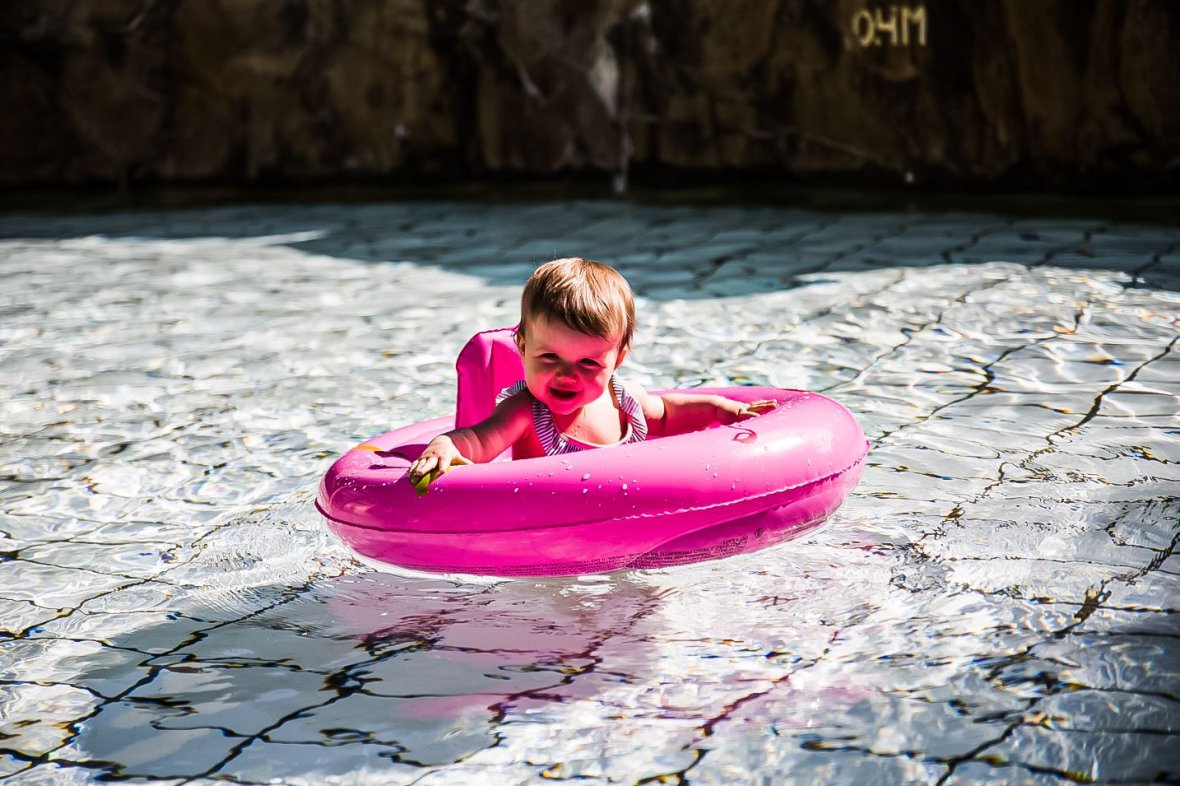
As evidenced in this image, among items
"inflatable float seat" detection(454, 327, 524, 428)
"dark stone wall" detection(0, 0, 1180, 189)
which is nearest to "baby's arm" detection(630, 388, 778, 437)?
"inflatable float seat" detection(454, 327, 524, 428)

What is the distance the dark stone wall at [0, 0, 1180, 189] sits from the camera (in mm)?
6234

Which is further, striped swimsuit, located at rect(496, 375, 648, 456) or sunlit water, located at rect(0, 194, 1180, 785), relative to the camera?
striped swimsuit, located at rect(496, 375, 648, 456)

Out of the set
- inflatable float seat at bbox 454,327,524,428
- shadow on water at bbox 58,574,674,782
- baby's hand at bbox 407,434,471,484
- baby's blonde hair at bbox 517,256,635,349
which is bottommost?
shadow on water at bbox 58,574,674,782

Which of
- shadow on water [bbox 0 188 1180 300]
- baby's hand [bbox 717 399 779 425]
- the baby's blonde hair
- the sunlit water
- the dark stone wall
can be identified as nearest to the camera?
the sunlit water

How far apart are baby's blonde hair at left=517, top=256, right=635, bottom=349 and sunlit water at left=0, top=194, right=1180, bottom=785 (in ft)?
1.64

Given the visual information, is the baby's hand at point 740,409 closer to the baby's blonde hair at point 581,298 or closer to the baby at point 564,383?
the baby at point 564,383

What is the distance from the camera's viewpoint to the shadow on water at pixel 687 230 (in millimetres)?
5402

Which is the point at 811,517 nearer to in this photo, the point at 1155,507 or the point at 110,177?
the point at 1155,507

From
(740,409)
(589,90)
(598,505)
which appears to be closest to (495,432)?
(598,505)

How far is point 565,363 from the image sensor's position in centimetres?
257

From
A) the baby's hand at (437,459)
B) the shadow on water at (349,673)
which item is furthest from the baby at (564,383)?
the shadow on water at (349,673)

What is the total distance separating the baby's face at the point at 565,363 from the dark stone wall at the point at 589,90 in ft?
14.3

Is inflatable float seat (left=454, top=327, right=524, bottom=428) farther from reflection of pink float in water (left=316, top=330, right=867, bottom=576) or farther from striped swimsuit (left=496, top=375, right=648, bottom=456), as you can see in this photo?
reflection of pink float in water (left=316, top=330, right=867, bottom=576)

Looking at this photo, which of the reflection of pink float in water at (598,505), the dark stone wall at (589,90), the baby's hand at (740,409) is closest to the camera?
the reflection of pink float in water at (598,505)
